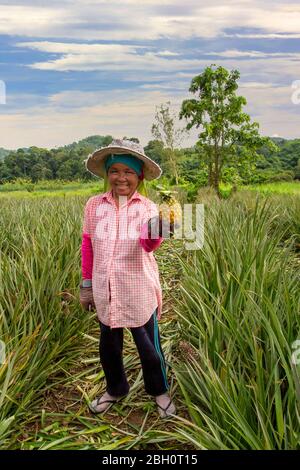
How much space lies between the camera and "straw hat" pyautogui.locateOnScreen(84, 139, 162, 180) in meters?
1.78

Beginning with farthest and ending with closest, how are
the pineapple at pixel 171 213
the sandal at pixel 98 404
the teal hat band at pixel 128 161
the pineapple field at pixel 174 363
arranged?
the sandal at pixel 98 404, the teal hat band at pixel 128 161, the pineapple at pixel 171 213, the pineapple field at pixel 174 363

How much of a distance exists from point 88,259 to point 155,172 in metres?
0.46

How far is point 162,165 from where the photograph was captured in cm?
1773

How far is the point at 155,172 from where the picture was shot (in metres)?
1.89

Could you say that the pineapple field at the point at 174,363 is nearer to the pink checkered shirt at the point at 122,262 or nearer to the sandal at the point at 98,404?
the sandal at the point at 98,404

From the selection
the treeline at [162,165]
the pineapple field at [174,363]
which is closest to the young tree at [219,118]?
the treeline at [162,165]

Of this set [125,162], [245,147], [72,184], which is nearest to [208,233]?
[125,162]

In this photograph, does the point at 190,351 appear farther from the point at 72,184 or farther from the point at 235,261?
the point at 72,184

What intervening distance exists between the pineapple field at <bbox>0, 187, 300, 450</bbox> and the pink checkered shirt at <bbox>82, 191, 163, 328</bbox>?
164 millimetres

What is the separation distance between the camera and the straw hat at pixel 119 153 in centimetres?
178

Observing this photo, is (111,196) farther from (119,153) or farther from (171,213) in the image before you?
(171,213)

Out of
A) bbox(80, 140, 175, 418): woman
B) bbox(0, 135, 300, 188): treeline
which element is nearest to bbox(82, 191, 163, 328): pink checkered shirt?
bbox(80, 140, 175, 418): woman

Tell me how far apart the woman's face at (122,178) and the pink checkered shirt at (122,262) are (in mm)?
45

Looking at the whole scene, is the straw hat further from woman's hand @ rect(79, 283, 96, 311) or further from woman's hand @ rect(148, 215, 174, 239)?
woman's hand @ rect(79, 283, 96, 311)
